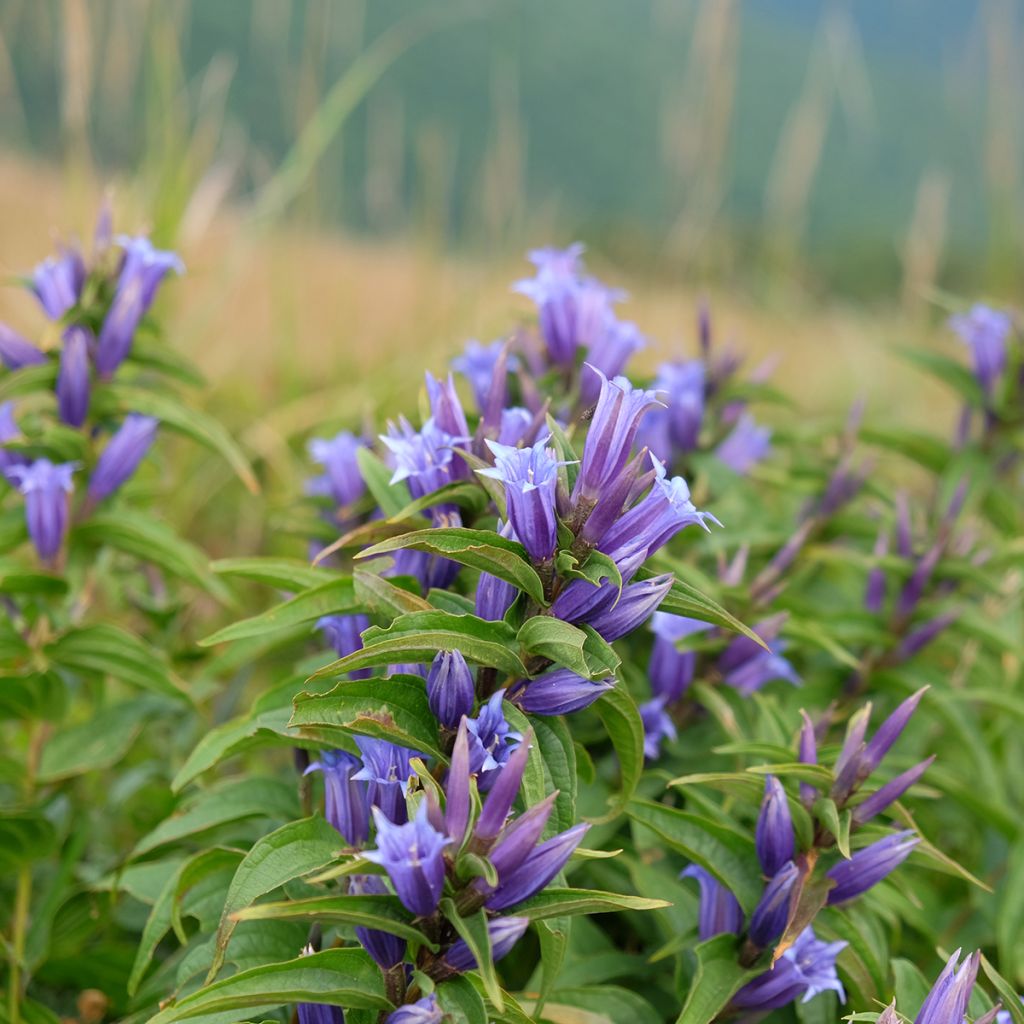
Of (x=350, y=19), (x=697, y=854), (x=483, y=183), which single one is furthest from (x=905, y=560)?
(x=350, y=19)

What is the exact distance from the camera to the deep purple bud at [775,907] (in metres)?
1.35

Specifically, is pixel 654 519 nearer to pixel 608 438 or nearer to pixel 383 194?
pixel 608 438

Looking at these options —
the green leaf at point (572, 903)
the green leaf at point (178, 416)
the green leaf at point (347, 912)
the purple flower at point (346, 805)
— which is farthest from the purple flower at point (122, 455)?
the green leaf at point (572, 903)

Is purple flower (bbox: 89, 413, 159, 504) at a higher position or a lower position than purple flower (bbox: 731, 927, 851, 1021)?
higher

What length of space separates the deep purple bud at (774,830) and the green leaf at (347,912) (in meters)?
0.48

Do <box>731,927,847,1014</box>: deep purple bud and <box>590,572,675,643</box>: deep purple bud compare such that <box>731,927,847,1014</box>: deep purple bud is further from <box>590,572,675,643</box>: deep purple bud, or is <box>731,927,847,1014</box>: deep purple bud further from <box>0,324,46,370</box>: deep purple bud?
<box>0,324,46,370</box>: deep purple bud

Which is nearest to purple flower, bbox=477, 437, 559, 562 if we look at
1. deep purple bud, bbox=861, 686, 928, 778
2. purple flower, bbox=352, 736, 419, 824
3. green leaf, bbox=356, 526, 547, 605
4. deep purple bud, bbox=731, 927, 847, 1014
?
green leaf, bbox=356, 526, 547, 605

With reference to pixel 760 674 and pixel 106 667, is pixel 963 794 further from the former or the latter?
pixel 106 667

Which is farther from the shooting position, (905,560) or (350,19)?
(350,19)

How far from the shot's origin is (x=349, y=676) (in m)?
1.46

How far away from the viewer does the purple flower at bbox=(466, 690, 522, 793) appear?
114 centimetres

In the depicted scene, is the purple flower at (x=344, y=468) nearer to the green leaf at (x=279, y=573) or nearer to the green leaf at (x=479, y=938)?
the green leaf at (x=279, y=573)

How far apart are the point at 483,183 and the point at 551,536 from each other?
4.91 meters

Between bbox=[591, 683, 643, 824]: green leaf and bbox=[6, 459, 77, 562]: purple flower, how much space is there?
38.5 inches
